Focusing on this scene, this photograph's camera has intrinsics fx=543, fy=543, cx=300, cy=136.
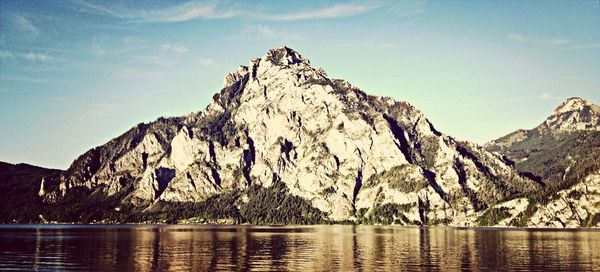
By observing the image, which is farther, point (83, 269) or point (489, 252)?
point (489, 252)

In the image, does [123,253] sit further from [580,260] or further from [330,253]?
[580,260]

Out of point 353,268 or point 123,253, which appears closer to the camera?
point 353,268

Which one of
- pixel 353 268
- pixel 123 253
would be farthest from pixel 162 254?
pixel 353 268

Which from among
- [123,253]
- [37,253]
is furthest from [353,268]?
[37,253]

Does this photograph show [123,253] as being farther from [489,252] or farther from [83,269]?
[489,252]

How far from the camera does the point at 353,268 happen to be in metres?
95.1

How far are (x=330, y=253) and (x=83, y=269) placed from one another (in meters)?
57.1

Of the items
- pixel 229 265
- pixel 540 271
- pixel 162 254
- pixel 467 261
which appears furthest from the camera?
pixel 162 254

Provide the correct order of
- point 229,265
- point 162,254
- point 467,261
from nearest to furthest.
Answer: point 229,265, point 467,261, point 162,254

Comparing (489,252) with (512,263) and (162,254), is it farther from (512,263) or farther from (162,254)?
(162,254)

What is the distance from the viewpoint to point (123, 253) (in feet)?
415

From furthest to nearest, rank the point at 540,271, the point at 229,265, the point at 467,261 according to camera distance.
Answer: the point at 467,261
the point at 229,265
the point at 540,271

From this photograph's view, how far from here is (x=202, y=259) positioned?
4390 inches

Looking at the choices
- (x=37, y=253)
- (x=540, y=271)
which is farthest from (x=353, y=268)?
(x=37, y=253)
